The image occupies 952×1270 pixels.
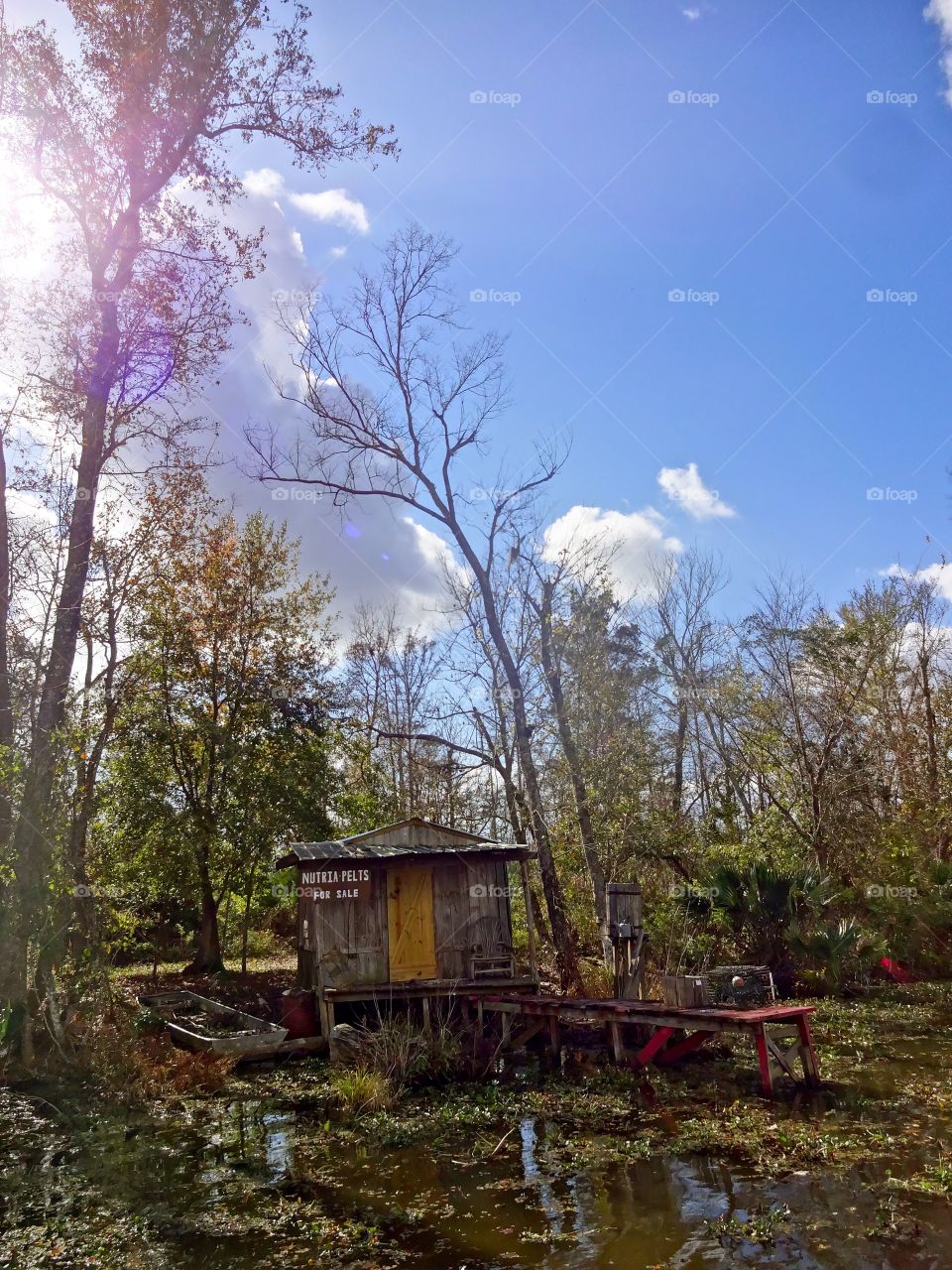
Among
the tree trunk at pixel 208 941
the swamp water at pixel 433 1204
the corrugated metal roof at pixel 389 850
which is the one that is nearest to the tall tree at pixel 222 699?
the tree trunk at pixel 208 941

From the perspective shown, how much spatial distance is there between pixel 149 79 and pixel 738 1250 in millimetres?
16983

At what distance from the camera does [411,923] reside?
52.4 ft

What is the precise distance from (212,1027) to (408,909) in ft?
12.8

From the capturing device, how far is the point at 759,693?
24453 millimetres

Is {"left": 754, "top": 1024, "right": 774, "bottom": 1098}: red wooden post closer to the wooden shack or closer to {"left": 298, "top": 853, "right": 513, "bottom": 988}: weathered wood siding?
the wooden shack

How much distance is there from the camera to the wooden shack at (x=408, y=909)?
1541cm

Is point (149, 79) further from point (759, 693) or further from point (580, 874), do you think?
point (759, 693)

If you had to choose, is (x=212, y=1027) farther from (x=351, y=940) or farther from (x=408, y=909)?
(x=408, y=909)

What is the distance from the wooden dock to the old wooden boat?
3.52 m

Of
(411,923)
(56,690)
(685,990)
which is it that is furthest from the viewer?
(411,923)

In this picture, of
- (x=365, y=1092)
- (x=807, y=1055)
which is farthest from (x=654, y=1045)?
(x=365, y=1092)

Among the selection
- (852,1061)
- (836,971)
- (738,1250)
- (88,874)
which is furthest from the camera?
(836,971)

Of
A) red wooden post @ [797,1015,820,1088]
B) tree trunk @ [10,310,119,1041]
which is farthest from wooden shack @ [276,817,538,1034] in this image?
red wooden post @ [797,1015,820,1088]

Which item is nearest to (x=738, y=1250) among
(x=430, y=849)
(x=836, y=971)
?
(x=430, y=849)
